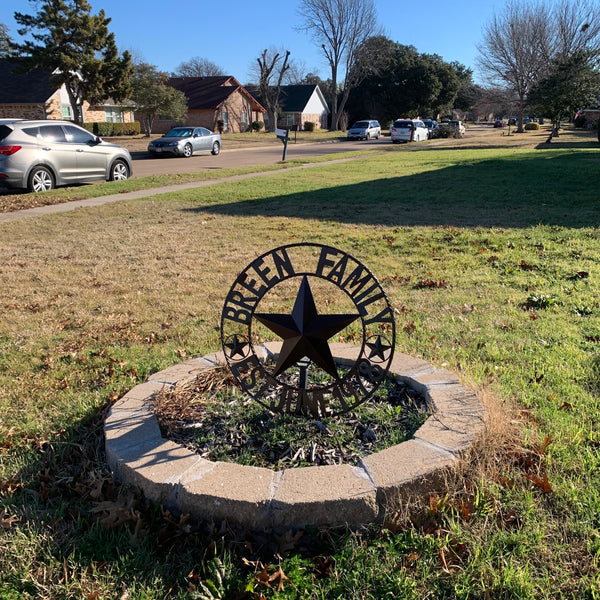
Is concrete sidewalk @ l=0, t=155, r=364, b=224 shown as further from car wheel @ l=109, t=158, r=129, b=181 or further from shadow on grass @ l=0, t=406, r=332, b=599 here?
shadow on grass @ l=0, t=406, r=332, b=599

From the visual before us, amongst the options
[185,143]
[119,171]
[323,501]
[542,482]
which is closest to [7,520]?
[323,501]

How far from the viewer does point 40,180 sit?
12.5m

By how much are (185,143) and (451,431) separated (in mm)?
23783

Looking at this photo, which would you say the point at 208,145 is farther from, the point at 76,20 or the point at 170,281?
the point at 170,281

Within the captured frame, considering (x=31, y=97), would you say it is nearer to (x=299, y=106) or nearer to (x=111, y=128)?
(x=111, y=128)

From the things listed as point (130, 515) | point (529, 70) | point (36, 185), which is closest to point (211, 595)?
point (130, 515)

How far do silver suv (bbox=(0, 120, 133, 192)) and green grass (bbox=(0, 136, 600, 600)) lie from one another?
355cm

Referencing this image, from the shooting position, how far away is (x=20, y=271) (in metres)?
6.10

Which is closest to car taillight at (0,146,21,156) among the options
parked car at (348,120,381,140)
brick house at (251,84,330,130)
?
parked car at (348,120,381,140)

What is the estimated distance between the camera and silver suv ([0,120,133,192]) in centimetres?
1160

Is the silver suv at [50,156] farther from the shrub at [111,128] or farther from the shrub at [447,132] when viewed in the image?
the shrub at [447,132]

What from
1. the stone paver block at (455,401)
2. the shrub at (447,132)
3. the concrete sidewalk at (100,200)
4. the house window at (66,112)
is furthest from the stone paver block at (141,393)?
the shrub at (447,132)

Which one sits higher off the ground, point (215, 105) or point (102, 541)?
point (215, 105)

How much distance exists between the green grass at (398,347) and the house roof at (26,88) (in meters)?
31.1
